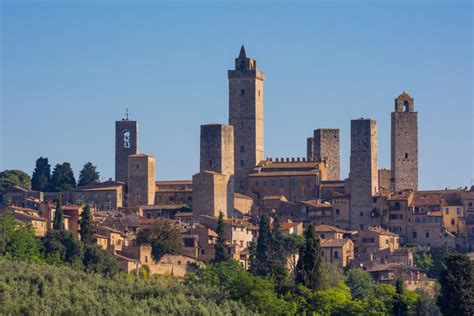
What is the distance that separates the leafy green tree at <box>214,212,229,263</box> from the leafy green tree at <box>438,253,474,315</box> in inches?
633

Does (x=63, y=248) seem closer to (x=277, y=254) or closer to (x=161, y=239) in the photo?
(x=161, y=239)

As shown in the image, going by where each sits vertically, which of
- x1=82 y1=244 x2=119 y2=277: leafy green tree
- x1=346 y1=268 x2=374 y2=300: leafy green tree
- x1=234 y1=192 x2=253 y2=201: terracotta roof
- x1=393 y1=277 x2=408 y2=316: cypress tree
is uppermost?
x1=234 y1=192 x2=253 y2=201: terracotta roof

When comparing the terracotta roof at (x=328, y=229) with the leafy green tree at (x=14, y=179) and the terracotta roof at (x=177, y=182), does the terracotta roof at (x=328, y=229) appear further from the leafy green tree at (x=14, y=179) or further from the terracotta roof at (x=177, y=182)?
the leafy green tree at (x=14, y=179)

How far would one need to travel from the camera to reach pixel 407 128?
295 ft

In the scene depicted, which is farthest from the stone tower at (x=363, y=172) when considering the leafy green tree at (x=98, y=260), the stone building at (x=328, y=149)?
the leafy green tree at (x=98, y=260)

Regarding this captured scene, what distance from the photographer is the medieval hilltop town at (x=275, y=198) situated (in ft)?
261

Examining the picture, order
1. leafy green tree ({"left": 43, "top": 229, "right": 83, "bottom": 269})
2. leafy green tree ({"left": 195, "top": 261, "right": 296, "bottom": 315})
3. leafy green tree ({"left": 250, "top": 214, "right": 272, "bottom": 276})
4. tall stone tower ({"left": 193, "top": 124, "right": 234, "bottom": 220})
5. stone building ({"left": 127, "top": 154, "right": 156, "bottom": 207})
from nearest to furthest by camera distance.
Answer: leafy green tree ({"left": 195, "top": 261, "right": 296, "bottom": 315}), leafy green tree ({"left": 43, "top": 229, "right": 83, "bottom": 269}), leafy green tree ({"left": 250, "top": 214, "right": 272, "bottom": 276}), tall stone tower ({"left": 193, "top": 124, "right": 234, "bottom": 220}), stone building ({"left": 127, "top": 154, "right": 156, "bottom": 207})

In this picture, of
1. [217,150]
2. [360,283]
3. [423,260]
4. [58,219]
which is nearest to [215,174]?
[217,150]

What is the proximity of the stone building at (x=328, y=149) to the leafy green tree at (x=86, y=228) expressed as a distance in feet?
Answer: 71.1

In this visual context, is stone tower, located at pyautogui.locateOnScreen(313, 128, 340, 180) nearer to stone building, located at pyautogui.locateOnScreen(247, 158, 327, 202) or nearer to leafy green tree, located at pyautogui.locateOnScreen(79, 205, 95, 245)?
stone building, located at pyautogui.locateOnScreen(247, 158, 327, 202)

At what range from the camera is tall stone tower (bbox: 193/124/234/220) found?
82812 mm

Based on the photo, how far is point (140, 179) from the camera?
86250 millimetres

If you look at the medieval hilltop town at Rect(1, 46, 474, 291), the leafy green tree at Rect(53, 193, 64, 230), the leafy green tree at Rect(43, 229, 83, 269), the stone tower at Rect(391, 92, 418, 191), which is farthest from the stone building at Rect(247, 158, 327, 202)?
the leafy green tree at Rect(43, 229, 83, 269)

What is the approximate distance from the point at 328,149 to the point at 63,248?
26037 mm
